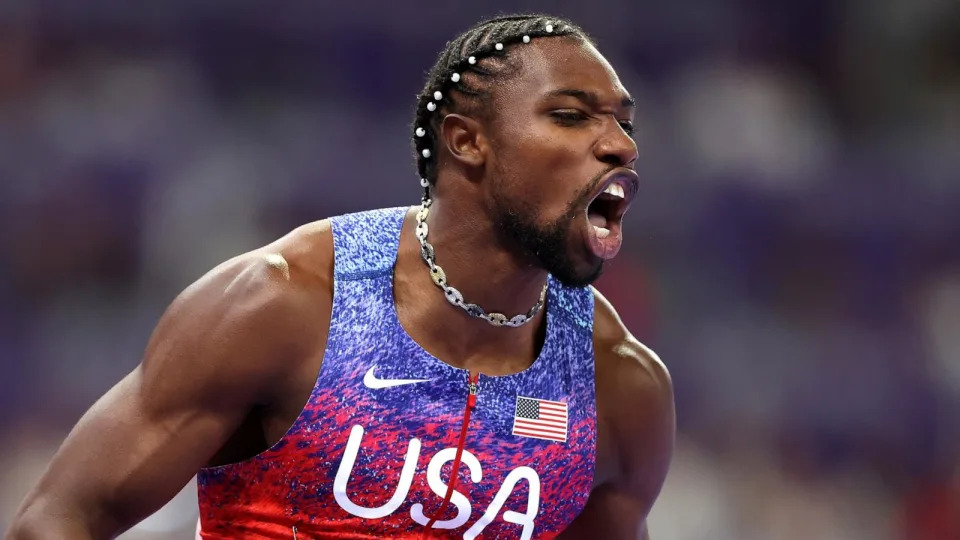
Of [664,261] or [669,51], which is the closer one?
[664,261]

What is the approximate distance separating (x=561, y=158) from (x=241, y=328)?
0.69 metres

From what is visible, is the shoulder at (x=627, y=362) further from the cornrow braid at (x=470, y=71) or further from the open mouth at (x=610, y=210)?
the cornrow braid at (x=470, y=71)

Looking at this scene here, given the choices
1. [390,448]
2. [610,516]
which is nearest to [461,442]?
[390,448]

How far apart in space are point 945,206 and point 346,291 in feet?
12.8

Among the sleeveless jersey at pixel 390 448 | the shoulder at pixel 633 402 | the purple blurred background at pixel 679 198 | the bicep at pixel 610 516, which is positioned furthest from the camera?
the purple blurred background at pixel 679 198

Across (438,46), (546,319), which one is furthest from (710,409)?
(546,319)

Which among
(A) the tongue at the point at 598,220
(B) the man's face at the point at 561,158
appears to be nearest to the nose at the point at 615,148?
(B) the man's face at the point at 561,158

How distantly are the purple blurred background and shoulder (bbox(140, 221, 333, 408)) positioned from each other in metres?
2.58

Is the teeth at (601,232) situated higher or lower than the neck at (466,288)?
higher

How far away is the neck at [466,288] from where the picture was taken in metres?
2.34

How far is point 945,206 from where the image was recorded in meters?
5.32

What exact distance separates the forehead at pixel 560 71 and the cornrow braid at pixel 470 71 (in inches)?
1.0

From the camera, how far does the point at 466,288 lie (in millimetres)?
2344

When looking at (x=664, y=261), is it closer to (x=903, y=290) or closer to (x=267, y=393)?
(x=903, y=290)
